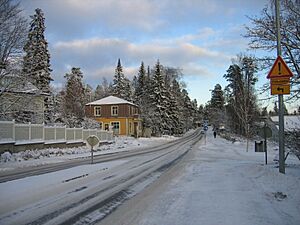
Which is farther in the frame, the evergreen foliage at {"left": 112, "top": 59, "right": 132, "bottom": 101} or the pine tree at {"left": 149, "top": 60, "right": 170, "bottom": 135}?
the evergreen foliage at {"left": 112, "top": 59, "right": 132, "bottom": 101}

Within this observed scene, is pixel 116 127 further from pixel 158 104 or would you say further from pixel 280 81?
pixel 280 81

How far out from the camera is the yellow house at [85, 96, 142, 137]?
6962cm

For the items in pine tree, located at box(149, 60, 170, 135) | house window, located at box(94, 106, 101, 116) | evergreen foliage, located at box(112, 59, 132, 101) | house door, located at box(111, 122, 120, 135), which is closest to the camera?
house door, located at box(111, 122, 120, 135)

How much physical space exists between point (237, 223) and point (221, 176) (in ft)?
24.0

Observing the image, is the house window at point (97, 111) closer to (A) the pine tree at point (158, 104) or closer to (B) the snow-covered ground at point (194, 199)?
(A) the pine tree at point (158, 104)

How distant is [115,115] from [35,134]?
4243 cm

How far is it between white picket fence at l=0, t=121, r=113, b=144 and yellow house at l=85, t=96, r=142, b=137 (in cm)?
3165

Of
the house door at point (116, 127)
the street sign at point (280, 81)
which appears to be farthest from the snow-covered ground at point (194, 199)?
the house door at point (116, 127)

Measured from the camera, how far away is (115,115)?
70.4m

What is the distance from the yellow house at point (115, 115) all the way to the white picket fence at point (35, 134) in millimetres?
31646

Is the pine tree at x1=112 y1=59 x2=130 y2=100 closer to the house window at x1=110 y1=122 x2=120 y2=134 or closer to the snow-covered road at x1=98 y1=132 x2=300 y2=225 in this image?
the house window at x1=110 y1=122 x2=120 y2=134

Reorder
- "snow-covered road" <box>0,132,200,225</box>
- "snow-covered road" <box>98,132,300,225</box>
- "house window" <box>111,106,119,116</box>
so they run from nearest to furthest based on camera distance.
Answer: "snow-covered road" <box>98,132,300,225</box>, "snow-covered road" <box>0,132,200,225</box>, "house window" <box>111,106,119,116</box>

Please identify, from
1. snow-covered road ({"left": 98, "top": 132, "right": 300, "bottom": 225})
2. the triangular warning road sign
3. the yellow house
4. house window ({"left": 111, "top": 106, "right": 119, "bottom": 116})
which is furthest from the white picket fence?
house window ({"left": 111, "top": 106, "right": 119, "bottom": 116})

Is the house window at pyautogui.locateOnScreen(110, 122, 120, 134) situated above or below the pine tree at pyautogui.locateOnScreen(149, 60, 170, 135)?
below
